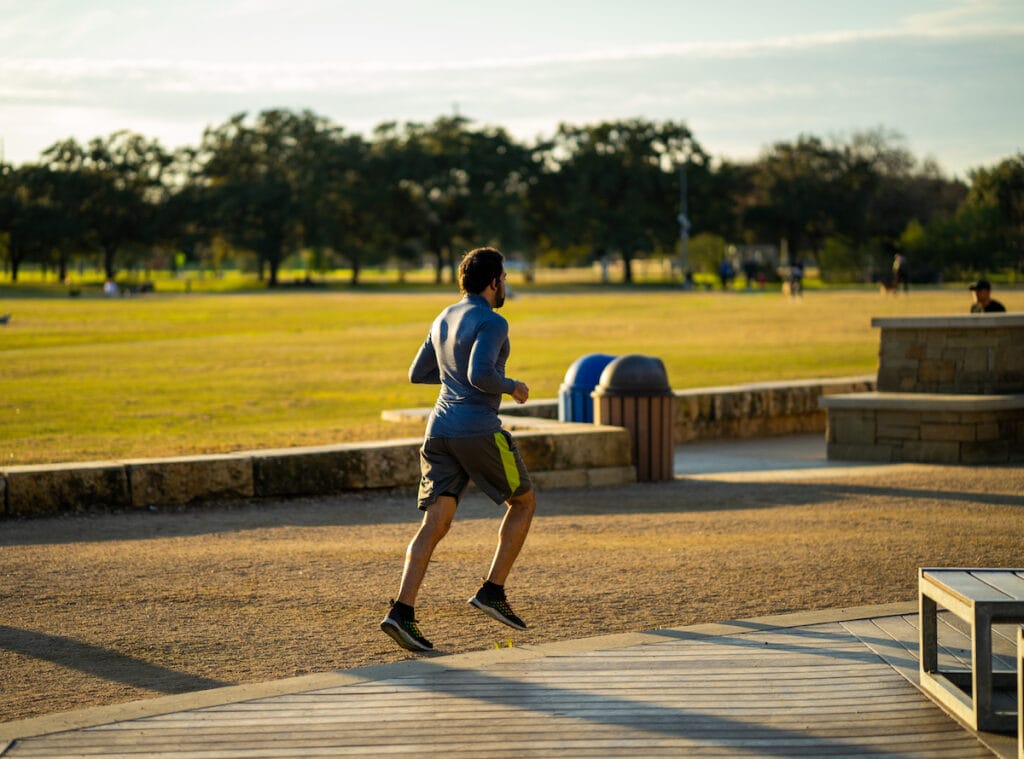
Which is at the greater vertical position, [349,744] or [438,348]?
[438,348]

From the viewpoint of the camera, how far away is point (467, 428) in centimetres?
631

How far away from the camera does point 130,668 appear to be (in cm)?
605

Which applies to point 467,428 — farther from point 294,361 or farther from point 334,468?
point 294,361

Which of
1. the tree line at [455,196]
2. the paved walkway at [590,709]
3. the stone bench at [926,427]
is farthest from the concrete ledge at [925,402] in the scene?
the tree line at [455,196]

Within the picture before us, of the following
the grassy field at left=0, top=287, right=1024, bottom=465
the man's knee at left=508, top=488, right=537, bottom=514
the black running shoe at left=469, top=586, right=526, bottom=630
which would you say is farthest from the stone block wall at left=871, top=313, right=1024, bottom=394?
the black running shoe at left=469, top=586, right=526, bottom=630

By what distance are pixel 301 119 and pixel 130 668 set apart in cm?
10477

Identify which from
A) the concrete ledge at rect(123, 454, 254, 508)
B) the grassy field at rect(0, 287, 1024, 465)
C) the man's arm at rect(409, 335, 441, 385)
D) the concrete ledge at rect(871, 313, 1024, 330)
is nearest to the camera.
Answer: the man's arm at rect(409, 335, 441, 385)

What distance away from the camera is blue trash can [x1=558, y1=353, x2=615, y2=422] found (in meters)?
14.1

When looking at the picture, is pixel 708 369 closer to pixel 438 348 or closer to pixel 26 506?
pixel 26 506

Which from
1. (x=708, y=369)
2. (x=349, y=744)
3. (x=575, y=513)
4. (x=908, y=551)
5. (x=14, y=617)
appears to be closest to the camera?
(x=349, y=744)

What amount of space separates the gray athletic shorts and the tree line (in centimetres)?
9167

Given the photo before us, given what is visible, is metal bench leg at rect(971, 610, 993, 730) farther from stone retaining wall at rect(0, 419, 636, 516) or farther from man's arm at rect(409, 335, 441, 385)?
stone retaining wall at rect(0, 419, 636, 516)

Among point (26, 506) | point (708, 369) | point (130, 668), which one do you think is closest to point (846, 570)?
point (130, 668)

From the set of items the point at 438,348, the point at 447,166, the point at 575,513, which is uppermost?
the point at 447,166
